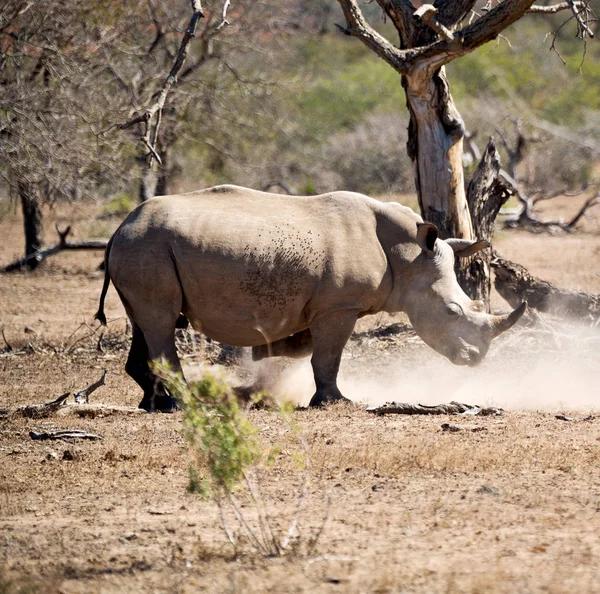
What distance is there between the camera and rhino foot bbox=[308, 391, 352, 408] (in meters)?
8.83

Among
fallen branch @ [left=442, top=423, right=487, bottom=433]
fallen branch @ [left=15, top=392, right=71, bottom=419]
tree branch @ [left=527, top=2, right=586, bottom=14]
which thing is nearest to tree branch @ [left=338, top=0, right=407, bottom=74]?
tree branch @ [left=527, top=2, right=586, bottom=14]

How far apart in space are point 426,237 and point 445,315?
673 mm

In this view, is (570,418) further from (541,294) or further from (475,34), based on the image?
(475,34)

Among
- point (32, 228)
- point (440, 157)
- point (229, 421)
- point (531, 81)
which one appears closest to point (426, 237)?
point (440, 157)

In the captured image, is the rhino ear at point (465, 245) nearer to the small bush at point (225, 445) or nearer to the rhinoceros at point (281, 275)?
the rhinoceros at point (281, 275)

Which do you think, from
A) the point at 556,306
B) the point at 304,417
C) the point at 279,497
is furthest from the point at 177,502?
the point at 556,306

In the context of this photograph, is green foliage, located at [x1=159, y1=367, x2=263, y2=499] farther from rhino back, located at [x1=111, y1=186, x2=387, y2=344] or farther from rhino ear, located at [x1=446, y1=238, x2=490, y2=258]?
rhino ear, located at [x1=446, y1=238, x2=490, y2=258]

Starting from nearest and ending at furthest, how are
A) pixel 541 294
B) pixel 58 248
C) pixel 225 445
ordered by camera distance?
pixel 225 445, pixel 541 294, pixel 58 248

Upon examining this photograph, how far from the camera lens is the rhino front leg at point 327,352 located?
347 inches

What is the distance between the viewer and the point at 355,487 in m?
6.20

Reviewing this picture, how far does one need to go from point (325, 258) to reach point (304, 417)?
1286 millimetres

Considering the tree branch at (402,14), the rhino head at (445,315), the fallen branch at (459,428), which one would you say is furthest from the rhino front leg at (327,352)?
the tree branch at (402,14)

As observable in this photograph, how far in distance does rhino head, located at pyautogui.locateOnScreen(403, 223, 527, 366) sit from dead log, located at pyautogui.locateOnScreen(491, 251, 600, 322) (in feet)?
7.80

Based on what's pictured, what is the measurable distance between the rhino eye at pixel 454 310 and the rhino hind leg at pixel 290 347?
1230 mm
